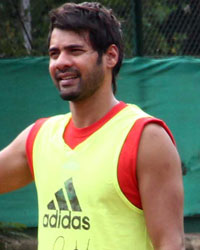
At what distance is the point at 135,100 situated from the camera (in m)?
6.91

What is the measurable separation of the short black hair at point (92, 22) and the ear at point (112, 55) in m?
0.02

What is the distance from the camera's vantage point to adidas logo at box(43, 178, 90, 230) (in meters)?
2.76

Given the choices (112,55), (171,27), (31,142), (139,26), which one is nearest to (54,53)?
(112,55)

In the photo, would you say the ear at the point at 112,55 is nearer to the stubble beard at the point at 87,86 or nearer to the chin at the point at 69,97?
the stubble beard at the point at 87,86

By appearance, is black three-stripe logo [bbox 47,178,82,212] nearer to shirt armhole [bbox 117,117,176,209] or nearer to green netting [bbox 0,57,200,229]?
shirt armhole [bbox 117,117,176,209]

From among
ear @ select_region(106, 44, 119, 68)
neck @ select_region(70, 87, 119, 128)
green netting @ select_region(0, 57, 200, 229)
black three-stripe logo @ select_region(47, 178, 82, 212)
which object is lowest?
green netting @ select_region(0, 57, 200, 229)

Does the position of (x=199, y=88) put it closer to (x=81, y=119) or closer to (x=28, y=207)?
(x=28, y=207)

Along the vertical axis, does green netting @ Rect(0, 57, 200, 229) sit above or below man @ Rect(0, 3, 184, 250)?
below

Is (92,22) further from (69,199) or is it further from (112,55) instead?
(69,199)

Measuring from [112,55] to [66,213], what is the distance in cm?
62

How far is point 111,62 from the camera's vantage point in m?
2.96

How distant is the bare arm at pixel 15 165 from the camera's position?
3.12 m

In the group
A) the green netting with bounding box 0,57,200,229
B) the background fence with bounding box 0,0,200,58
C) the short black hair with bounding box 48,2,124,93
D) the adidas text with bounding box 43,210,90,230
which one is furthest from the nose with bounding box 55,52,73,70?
the background fence with bounding box 0,0,200,58

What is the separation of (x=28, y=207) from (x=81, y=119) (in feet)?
12.5
